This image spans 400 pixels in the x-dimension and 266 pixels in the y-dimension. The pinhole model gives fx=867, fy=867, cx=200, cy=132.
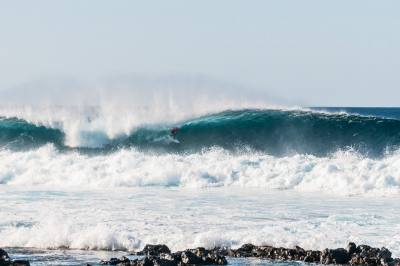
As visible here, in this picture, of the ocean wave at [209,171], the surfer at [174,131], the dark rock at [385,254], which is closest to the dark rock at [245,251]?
the dark rock at [385,254]

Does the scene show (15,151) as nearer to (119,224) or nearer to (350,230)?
(119,224)

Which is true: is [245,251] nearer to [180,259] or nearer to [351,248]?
[180,259]

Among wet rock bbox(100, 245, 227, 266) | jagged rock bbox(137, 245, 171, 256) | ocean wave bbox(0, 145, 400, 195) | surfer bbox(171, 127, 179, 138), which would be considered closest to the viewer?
wet rock bbox(100, 245, 227, 266)

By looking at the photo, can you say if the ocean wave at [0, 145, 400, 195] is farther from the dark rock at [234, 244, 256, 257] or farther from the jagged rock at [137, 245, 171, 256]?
the jagged rock at [137, 245, 171, 256]

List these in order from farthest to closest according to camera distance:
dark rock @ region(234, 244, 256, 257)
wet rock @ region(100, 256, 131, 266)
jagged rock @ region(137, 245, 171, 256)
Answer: dark rock @ region(234, 244, 256, 257), jagged rock @ region(137, 245, 171, 256), wet rock @ region(100, 256, 131, 266)

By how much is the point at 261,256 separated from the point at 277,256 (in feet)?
1.09

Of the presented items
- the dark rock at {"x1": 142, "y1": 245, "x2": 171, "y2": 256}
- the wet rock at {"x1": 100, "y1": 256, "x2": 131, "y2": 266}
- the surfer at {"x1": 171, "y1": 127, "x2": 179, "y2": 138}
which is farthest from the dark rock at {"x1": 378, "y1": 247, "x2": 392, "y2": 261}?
the surfer at {"x1": 171, "y1": 127, "x2": 179, "y2": 138}

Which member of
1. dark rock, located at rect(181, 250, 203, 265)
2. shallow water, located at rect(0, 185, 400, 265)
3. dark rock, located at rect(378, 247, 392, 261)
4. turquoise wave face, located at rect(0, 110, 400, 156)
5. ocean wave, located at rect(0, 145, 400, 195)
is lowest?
dark rock, located at rect(181, 250, 203, 265)

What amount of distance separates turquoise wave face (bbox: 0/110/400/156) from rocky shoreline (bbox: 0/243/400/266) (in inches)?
657

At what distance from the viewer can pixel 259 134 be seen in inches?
1527

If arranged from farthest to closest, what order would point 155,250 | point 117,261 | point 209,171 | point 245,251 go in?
point 209,171 → point 245,251 → point 155,250 → point 117,261

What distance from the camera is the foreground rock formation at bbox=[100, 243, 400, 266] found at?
16.3 metres

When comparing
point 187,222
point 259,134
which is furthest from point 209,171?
point 187,222

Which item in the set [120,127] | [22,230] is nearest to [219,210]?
[22,230]
